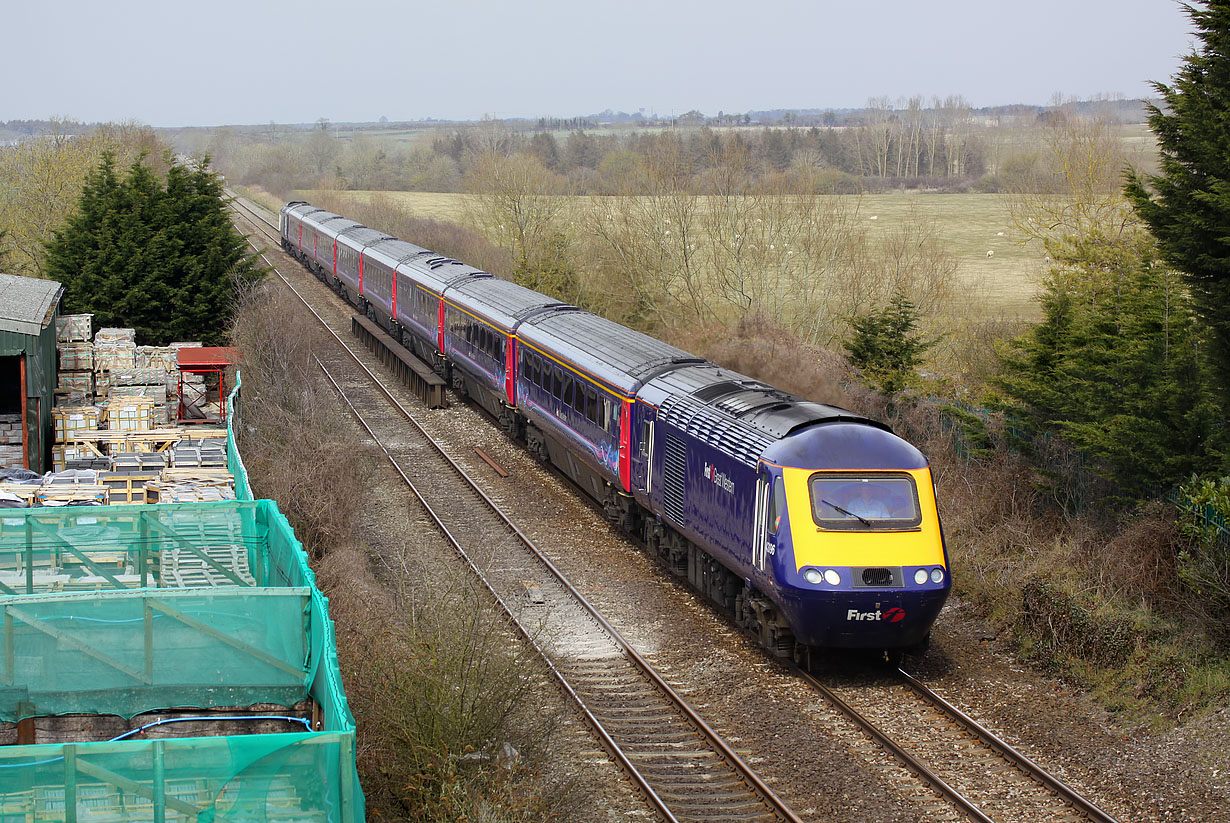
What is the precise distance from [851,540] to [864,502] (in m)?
0.50

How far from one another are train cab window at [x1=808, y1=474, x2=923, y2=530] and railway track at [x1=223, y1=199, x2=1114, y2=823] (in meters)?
1.86

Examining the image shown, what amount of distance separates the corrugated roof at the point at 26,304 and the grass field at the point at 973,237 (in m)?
23.1

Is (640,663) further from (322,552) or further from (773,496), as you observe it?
(322,552)

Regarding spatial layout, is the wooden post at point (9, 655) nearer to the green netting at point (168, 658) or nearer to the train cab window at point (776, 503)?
the green netting at point (168, 658)

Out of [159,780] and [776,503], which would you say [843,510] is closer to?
[776,503]

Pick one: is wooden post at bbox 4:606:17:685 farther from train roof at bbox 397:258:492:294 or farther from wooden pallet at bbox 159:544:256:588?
train roof at bbox 397:258:492:294

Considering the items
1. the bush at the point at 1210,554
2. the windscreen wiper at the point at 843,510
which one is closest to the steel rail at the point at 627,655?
the windscreen wiper at the point at 843,510

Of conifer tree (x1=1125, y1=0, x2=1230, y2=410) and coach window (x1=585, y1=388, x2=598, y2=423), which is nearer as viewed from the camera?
conifer tree (x1=1125, y1=0, x2=1230, y2=410)

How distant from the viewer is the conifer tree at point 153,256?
30484mm

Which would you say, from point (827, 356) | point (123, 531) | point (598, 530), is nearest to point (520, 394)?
point (598, 530)

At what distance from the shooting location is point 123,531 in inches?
494

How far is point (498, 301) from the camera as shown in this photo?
2544 centimetres

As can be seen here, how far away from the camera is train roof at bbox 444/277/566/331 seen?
78.6 feet

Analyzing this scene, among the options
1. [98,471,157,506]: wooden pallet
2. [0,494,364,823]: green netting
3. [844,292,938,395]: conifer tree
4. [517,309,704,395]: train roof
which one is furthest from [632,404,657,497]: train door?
[844,292,938,395]: conifer tree
